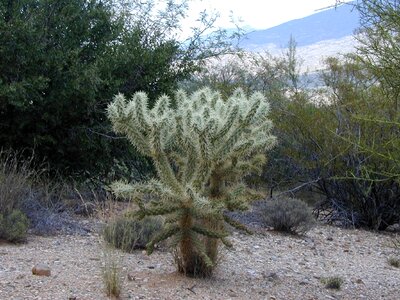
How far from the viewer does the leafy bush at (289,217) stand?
10.9 metres

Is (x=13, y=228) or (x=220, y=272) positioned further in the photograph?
(x=13, y=228)

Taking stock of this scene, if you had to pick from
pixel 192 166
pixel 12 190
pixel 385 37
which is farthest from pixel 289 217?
pixel 385 37

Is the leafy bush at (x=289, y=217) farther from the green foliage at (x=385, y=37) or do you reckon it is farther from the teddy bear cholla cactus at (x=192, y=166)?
the green foliage at (x=385, y=37)

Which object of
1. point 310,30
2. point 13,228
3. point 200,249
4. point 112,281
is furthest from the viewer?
point 310,30

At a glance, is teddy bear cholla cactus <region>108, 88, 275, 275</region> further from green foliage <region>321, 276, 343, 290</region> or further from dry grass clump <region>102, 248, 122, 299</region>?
green foliage <region>321, 276, 343, 290</region>

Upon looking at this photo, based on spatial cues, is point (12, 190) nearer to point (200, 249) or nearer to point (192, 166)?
point (192, 166)

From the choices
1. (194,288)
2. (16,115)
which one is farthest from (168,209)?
(16,115)

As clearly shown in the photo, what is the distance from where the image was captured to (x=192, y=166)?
666 centimetres

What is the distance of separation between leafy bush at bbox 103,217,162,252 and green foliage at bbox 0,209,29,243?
1.06 metres

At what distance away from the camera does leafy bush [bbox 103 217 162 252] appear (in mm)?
7477

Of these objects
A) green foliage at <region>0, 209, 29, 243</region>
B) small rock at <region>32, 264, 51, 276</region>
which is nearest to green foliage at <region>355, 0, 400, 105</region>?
small rock at <region>32, 264, 51, 276</region>

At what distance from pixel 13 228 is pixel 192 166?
7.84 feet

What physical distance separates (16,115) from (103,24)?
2114 millimetres

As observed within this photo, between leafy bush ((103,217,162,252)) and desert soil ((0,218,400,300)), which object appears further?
leafy bush ((103,217,162,252))
